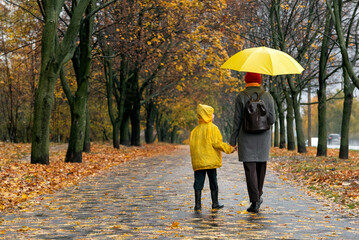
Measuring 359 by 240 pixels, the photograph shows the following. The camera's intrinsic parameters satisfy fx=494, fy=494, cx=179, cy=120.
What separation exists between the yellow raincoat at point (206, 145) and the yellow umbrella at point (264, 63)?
891mm

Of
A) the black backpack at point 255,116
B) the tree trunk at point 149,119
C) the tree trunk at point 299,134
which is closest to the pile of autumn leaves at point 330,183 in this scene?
the black backpack at point 255,116

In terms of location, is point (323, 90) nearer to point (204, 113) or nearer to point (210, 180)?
point (204, 113)

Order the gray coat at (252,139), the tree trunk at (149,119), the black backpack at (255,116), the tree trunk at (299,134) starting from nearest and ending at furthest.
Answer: the black backpack at (255,116), the gray coat at (252,139), the tree trunk at (299,134), the tree trunk at (149,119)

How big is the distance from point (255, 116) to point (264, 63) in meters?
0.94

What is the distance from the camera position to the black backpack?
7730 mm

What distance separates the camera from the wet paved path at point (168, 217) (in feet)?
20.2

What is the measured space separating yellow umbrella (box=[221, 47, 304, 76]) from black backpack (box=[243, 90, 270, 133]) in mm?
525

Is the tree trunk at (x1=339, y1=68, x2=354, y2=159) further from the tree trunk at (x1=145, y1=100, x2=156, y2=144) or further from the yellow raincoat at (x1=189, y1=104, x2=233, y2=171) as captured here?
the tree trunk at (x1=145, y1=100, x2=156, y2=144)


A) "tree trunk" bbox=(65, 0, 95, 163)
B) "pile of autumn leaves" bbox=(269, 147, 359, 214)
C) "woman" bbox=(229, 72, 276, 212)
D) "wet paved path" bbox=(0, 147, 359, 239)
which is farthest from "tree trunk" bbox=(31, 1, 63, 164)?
"woman" bbox=(229, 72, 276, 212)

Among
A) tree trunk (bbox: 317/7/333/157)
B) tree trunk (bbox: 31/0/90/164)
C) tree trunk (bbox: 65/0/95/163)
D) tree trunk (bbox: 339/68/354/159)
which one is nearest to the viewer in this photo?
tree trunk (bbox: 31/0/90/164)

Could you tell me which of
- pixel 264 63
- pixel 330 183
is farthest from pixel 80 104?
pixel 264 63

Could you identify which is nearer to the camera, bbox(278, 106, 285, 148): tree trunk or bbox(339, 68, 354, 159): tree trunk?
bbox(339, 68, 354, 159): tree trunk

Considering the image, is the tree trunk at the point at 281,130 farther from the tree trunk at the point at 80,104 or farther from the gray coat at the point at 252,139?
the gray coat at the point at 252,139

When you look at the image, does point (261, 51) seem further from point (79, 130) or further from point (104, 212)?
point (79, 130)
